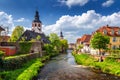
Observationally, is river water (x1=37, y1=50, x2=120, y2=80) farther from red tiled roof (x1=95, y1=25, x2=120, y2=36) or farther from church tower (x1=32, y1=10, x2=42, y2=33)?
church tower (x1=32, y1=10, x2=42, y2=33)

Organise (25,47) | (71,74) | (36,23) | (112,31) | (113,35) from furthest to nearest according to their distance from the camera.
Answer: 1. (36,23)
2. (112,31)
3. (113,35)
4. (25,47)
5. (71,74)

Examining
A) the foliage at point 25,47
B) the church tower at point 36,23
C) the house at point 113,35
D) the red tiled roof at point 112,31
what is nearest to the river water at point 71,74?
the foliage at point 25,47

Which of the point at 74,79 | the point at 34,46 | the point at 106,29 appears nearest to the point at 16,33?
the point at 34,46

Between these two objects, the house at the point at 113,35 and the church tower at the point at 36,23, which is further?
the church tower at the point at 36,23

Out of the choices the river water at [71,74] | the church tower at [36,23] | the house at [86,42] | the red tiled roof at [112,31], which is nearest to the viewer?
the river water at [71,74]

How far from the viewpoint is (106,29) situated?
66.4 meters

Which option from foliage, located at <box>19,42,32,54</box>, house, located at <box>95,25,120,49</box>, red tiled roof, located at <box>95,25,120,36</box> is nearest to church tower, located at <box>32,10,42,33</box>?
foliage, located at <box>19,42,32,54</box>

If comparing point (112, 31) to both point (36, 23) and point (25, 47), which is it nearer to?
point (25, 47)

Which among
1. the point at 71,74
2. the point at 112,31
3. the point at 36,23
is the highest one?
the point at 36,23

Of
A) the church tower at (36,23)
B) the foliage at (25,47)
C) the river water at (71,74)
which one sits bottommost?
the river water at (71,74)

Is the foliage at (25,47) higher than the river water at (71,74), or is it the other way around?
the foliage at (25,47)

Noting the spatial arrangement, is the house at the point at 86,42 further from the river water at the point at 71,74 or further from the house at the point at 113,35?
the river water at the point at 71,74

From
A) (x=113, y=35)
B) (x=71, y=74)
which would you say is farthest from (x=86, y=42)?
(x=71, y=74)

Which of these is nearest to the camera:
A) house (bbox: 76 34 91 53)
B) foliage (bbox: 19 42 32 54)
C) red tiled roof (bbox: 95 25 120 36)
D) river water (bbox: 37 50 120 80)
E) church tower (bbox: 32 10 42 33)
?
river water (bbox: 37 50 120 80)
